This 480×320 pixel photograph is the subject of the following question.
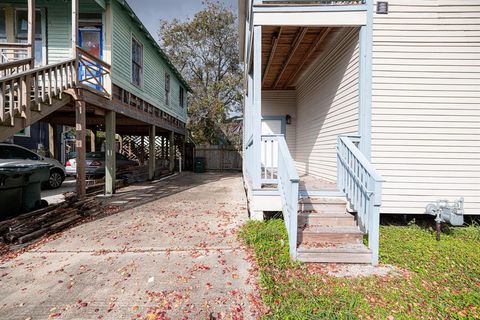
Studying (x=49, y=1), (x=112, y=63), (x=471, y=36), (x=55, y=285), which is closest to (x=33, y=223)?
(x=55, y=285)

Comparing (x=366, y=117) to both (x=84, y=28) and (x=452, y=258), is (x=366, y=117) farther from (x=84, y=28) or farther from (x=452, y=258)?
(x=84, y=28)

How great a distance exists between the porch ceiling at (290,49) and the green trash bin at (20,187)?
225 inches

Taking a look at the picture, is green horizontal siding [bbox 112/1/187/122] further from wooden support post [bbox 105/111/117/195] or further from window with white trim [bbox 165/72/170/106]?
wooden support post [bbox 105/111/117/195]

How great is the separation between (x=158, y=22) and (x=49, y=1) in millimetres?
17355

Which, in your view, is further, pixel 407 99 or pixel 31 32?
pixel 31 32

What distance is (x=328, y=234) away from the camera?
367cm

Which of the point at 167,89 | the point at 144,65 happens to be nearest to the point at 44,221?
the point at 144,65

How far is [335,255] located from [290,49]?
4877mm

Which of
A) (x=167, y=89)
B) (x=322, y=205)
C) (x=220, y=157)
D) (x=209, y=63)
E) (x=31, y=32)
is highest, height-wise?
(x=209, y=63)

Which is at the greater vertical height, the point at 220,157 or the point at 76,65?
the point at 76,65

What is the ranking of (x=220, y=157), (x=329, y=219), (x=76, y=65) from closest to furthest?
1. (x=329, y=219)
2. (x=76, y=65)
3. (x=220, y=157)

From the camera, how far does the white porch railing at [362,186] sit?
10.8ft

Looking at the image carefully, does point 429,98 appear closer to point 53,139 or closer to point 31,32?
point 31,32

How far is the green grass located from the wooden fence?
13413mm
